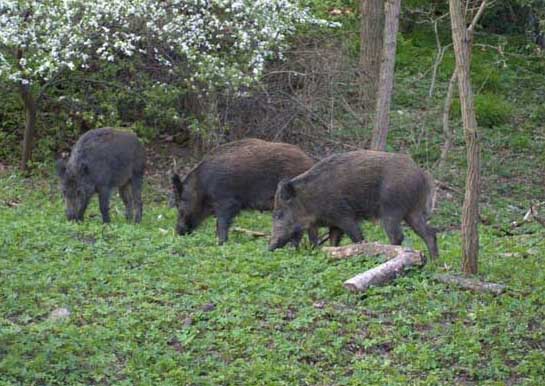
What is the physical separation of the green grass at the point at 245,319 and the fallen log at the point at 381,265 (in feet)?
0.38

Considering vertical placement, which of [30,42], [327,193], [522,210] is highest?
[30,42]

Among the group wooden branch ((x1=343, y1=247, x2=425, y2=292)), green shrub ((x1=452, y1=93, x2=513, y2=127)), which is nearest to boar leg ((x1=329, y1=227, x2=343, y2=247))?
wooden branch ((x1=343, y1=247, x2=425, y2=292))

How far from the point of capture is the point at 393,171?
1144 cm

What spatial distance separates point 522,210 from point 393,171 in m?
5.20

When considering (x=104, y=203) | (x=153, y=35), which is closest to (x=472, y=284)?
(x=104, y=203)

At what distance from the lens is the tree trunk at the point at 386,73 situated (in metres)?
15.0

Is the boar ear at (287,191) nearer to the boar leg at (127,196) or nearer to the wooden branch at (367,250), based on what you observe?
the wooden branch at (367,250)

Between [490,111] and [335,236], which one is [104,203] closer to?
[335,236]

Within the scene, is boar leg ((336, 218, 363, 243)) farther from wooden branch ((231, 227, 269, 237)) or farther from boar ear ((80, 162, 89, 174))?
boar ear ((80, 162, 89, 174))

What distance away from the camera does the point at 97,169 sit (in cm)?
1448

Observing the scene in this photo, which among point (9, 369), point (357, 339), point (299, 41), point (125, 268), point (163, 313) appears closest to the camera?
point (9, 369)

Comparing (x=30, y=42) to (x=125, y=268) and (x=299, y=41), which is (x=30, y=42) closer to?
(x=299, y=41)

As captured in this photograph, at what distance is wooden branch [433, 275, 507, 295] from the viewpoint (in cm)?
935

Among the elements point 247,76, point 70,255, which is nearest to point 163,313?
point 70,255
